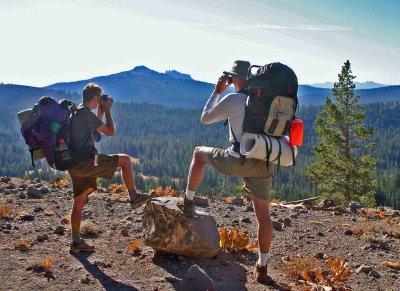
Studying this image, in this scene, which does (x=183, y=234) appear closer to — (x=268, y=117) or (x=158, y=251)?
(x=158, y=251)

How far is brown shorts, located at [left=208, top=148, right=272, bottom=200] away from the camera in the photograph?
5.45 meters

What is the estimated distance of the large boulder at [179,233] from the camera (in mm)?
6340

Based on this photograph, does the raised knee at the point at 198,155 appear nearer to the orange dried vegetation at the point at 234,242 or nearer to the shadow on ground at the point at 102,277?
the orange dried vegetation at the point at 234,242

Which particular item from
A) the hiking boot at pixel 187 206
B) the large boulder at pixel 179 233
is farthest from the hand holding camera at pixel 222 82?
the large boulder at pixel 179 233

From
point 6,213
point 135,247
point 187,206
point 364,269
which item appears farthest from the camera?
point 6,213

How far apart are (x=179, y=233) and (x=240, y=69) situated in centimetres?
257

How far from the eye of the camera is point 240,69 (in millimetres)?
5543

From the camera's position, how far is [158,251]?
661 cm

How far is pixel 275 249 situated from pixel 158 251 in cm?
206

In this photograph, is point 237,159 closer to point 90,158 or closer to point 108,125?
point 108,125

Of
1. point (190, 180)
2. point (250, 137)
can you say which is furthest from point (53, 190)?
point (250, 137)

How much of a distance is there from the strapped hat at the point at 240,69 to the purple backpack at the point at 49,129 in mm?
2440

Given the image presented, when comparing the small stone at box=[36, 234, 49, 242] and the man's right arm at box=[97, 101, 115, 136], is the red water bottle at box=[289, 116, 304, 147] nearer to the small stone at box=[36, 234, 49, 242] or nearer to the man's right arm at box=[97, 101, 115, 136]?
the man's right arm at box=[97, 101, 115, 136]

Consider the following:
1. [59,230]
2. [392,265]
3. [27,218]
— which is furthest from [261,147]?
[27,218]
